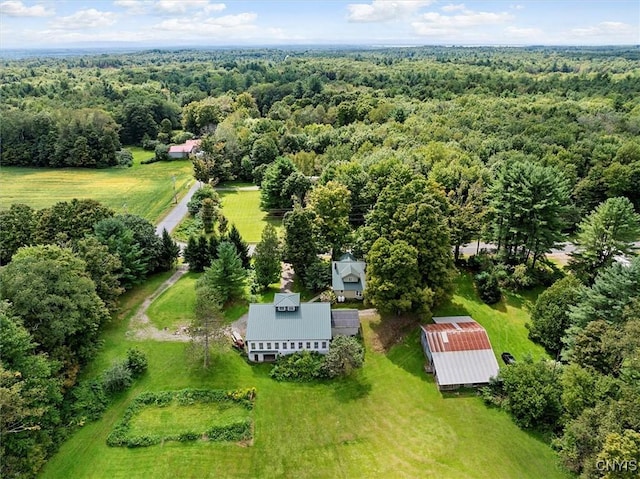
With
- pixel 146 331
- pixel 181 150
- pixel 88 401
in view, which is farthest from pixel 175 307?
pixel 181 150

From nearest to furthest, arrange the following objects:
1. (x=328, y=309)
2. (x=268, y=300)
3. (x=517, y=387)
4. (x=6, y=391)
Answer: (x=6, y=391), (x=517, y=387), (x=328, y=309), (x=268, y=300)

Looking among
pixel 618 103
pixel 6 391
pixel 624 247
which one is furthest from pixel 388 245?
pixel 618 103

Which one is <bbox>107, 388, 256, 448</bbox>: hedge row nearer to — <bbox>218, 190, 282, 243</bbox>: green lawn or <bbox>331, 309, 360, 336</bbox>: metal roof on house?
<bbox>331, 309, 360, 336</bbox>: metal roof on house

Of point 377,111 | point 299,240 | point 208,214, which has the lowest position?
point 208,214

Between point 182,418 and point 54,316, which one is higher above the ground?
point 54,316

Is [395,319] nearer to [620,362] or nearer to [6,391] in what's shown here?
[620,362]

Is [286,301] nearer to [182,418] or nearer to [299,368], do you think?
[299,368]
